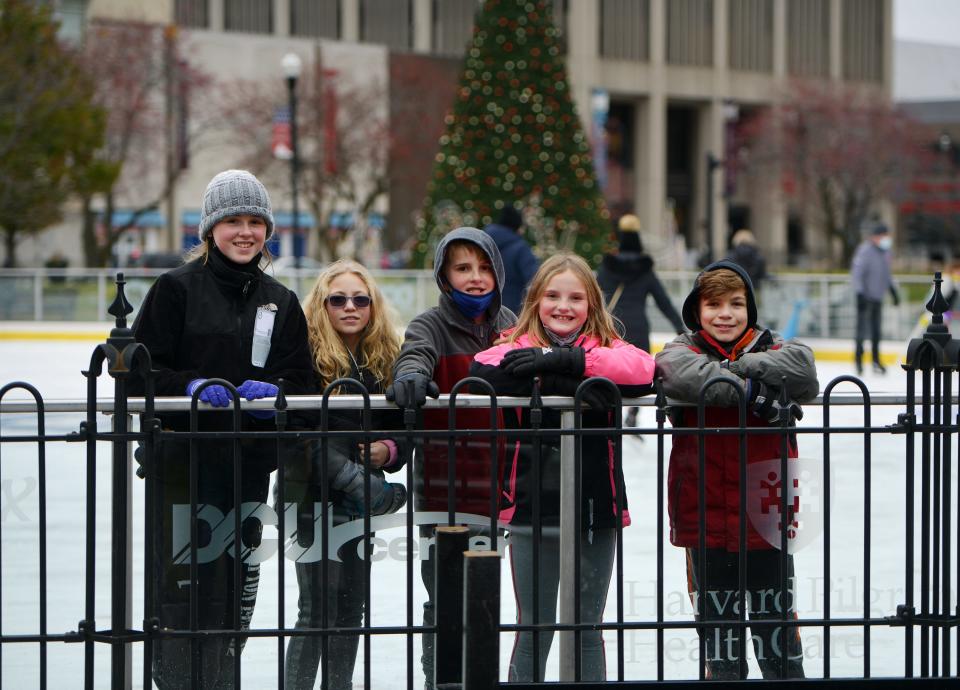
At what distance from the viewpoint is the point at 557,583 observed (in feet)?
16.6

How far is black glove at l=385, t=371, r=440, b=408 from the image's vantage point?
4.64 m

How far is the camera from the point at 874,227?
62.2ft

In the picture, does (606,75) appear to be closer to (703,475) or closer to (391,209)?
(391,209)

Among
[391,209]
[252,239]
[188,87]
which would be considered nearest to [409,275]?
[252,239]

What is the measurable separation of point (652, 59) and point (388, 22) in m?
14.5

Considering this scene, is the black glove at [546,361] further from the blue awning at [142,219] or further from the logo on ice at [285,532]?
the blue awning at [142,219]

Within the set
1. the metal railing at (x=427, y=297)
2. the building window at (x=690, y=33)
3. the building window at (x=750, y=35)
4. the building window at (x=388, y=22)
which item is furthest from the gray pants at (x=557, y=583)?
the building window at (x=750, y=35)

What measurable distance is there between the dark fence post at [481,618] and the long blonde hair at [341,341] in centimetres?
140

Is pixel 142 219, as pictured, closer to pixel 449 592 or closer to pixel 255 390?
pixel 255 390

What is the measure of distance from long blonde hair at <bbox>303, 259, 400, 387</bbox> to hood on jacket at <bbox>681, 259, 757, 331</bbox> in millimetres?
1092

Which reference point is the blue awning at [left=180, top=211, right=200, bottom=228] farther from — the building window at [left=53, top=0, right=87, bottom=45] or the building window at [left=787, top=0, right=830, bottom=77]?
the building window at [left=787, top=0, right=830, bottom=77]

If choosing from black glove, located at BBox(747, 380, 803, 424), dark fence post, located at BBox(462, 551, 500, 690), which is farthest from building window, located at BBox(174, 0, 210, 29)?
dark fence post, located at BBox(462, 551, 500, 690)

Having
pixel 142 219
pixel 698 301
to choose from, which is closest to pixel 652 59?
pixel 142 219

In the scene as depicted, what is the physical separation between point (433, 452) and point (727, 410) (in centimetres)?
103
